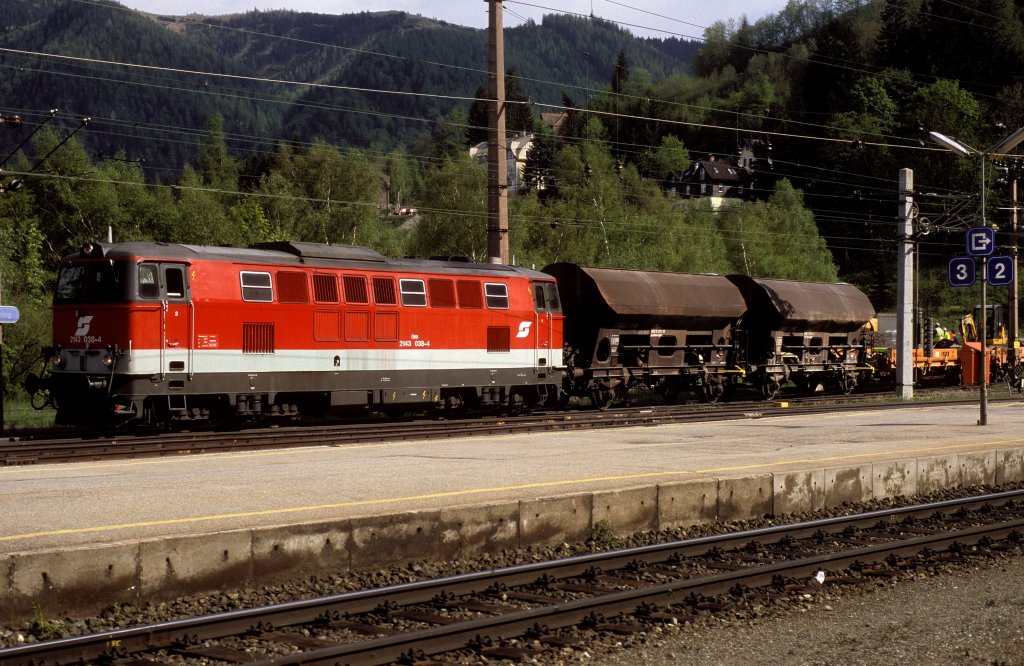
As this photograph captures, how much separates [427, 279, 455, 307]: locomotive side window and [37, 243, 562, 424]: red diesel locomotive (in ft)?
0.11

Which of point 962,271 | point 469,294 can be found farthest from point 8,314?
point 962,271

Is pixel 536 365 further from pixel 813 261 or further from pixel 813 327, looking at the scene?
pixel 813 261

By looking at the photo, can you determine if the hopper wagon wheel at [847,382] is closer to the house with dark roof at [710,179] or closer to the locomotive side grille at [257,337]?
the locomotive side grille at [257,337]

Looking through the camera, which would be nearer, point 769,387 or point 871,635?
point 871,635

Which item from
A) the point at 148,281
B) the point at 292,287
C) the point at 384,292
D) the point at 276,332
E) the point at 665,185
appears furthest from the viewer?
the point at 665,185

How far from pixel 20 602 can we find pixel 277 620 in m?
1.92

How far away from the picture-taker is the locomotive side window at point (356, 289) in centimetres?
2408

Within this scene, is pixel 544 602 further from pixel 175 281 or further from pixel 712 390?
pixel 712 390

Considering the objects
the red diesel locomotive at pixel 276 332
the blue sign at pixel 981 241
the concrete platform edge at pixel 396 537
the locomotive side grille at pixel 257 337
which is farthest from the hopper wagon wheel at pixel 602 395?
the concrete platform edge at pixel 396 537

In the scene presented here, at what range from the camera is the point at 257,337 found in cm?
2255

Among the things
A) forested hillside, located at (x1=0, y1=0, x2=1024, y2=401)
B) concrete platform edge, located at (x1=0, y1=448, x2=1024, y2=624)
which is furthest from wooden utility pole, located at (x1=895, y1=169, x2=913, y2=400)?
concrete platform edge, located at (x1=0, y1=448, x2=1024, y2=624)

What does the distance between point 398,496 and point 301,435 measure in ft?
28.9

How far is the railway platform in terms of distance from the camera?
9.22m

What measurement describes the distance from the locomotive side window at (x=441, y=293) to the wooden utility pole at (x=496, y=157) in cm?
345
